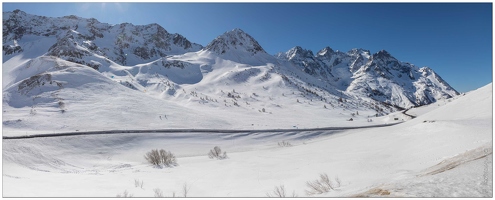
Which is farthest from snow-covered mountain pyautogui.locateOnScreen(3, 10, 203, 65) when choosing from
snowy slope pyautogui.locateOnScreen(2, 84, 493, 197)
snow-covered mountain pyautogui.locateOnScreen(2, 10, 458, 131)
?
snowy slope pyautogui.locateOnScreen(2, 84, 493, 197)

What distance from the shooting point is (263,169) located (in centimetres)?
1517

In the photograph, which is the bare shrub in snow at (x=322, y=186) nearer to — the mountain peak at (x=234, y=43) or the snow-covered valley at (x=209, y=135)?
the snow-covered valley at (x=209, y=135)

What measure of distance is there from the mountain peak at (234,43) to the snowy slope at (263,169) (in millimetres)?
118743

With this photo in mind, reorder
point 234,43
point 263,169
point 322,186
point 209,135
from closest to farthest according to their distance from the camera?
point 322,186 → point 263,169 → point 209,135 → point 234,43

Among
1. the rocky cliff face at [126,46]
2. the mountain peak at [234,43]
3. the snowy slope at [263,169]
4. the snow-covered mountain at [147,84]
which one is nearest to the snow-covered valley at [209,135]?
the snowy slope at [263,169]

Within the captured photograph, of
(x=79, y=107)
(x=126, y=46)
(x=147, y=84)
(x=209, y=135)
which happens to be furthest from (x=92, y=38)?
(x=209, y=135)

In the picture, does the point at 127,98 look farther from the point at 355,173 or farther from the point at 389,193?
the point at 389,193

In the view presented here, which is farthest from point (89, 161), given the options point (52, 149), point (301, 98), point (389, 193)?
point (301, 98)

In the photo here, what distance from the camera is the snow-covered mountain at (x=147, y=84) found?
4412 cm

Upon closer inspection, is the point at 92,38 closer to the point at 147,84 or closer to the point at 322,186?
the point at 147,84

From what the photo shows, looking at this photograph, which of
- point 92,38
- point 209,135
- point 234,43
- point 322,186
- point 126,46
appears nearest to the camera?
point 322,186

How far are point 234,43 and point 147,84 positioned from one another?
7833 centimetres

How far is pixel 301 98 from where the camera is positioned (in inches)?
3332

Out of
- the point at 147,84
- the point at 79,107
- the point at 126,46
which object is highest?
the point at 126,46
